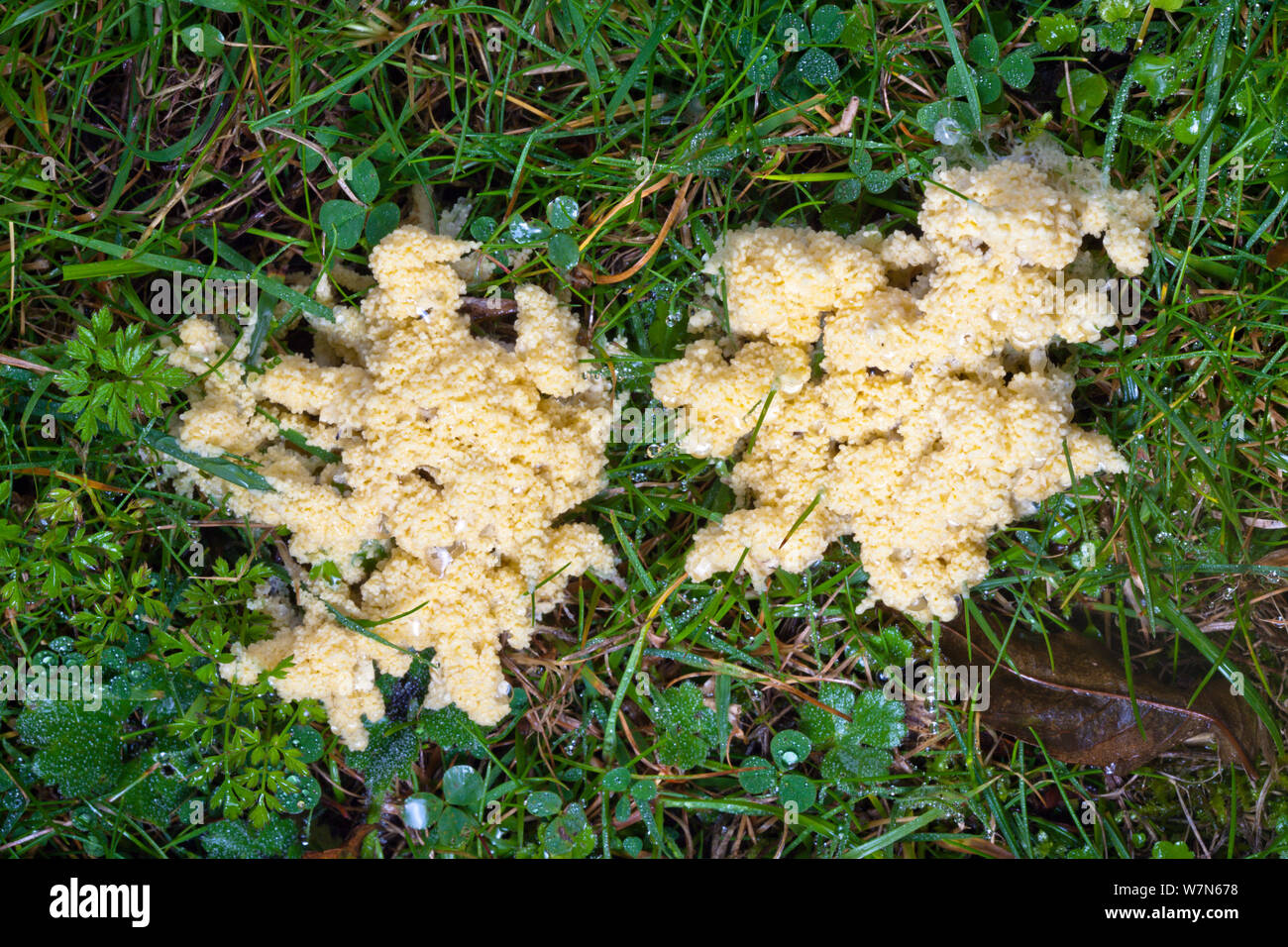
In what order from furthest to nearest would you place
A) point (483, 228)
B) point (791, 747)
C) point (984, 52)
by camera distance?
point (791, 747)
point (483, 228)
point (984, 52)

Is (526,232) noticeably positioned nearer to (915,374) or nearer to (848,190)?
(848,190)

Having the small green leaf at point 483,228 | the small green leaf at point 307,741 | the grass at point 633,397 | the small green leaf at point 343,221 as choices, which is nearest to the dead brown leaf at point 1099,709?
the grass at point 633,397

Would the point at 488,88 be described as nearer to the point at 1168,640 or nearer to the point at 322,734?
the point at 322,734

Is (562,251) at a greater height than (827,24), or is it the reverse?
(827,24)

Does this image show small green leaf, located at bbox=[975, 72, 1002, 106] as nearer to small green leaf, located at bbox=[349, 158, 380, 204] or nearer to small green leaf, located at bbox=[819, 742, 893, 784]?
small green leaf, located at bbox=[349, 158, 380, 204]

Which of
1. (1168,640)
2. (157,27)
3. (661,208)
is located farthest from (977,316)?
(157,27)

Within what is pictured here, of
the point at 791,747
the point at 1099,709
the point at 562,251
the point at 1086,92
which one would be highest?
the point at 1086,92

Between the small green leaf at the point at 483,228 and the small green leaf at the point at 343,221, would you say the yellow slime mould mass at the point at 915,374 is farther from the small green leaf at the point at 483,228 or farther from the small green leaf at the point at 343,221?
the small green leaf at the point at 343,221

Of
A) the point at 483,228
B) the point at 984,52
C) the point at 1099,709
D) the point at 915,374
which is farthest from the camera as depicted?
the point at 1099,709

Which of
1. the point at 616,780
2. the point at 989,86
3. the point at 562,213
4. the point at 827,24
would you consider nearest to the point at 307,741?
the point at 616,780
